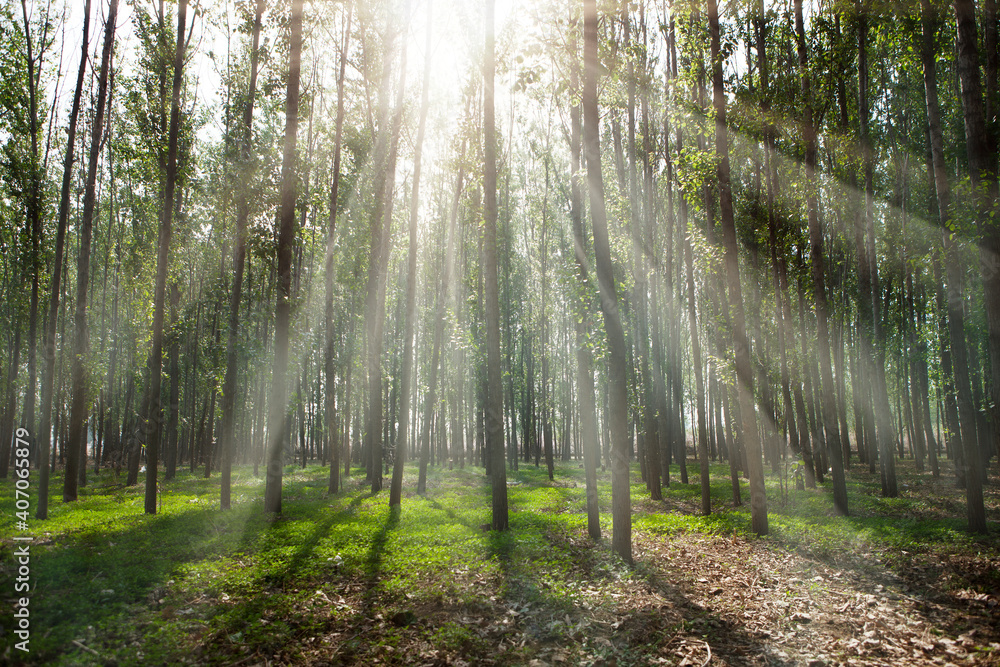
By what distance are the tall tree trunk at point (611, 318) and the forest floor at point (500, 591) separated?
72 centimetres

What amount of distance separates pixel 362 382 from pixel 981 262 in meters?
25.3

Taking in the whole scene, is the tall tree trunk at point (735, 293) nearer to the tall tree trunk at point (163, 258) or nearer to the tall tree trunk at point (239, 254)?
the tall tree trunk at point (239, 254)

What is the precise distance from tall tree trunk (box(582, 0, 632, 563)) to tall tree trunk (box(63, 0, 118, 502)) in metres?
12.8

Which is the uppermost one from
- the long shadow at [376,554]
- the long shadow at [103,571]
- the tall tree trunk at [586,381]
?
the tall tree trunk at [586,381]

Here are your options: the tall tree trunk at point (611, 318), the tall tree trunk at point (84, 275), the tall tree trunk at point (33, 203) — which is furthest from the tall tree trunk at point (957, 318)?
the tall tree trunk at point (33, 203)

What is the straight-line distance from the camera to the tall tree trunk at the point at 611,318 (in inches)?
319

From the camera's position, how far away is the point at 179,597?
20.9ft

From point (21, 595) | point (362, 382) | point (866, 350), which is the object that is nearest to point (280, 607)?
point (21, 595)

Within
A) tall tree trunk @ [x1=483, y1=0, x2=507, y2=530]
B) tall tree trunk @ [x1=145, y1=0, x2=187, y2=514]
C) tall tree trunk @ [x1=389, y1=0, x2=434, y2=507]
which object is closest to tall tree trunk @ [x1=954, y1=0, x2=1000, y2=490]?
tall tree trunk @ [x1=483, y1=0, x2=507, y2=530]

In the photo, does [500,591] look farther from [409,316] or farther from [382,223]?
[382,223]

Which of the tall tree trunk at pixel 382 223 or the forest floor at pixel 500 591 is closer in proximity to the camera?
the forest floor at pixel 500 591

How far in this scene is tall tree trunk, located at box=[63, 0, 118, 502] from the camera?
12.7 m

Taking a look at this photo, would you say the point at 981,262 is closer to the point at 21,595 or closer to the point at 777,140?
the point at 777,140

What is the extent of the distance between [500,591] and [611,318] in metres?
4.67
